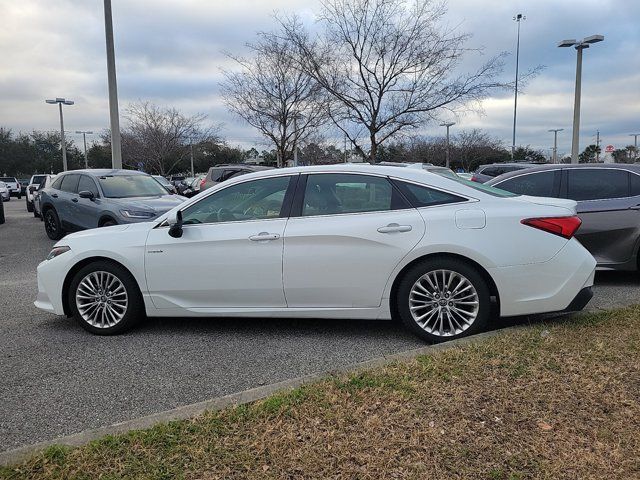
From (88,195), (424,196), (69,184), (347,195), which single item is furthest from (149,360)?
(69,184)

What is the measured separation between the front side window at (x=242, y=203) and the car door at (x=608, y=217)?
4003 millimetres

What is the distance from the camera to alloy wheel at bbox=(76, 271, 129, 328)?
A: 4977 mm

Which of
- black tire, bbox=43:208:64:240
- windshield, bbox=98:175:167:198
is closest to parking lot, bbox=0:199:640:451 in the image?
windshield, bbox=98:175:167:198

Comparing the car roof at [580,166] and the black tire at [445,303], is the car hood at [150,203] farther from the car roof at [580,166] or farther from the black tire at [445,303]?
the black tire at [445,303]

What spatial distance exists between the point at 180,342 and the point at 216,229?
1.06 meters

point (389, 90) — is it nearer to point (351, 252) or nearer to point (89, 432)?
point (351, 252)

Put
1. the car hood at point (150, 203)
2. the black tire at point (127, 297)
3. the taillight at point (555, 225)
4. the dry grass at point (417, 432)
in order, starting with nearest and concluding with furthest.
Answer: the dry grass at point (417, 432) → the taillight at point (555, 225) → the black tire at point (127, 297) → the car hood at point (150, 203)

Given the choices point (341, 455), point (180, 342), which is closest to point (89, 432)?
point (341, 455)

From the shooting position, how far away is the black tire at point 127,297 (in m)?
4.93

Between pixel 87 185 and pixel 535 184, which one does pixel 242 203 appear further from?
pixel 87 185

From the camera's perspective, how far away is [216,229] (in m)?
4.77

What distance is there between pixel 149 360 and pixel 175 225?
120 cm

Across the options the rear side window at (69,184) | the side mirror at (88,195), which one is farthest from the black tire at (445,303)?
the rear side window at (69,184)

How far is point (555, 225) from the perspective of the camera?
433 cm
